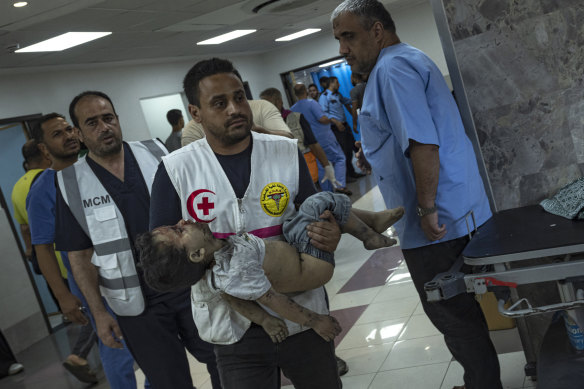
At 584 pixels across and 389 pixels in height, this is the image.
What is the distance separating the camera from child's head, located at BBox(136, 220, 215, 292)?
1.72m

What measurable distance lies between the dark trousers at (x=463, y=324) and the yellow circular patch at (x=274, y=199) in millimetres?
717

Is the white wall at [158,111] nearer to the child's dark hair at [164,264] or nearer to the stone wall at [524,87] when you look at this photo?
the stone wall at [524,87]

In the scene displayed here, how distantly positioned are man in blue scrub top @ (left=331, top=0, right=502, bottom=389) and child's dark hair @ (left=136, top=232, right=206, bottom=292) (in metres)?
0.90

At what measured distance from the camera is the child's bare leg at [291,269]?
5.99 feet

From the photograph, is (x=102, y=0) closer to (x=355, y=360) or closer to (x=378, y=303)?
(x=378, y=303)

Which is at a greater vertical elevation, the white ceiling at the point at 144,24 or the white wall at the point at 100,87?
the white ceiling at the point at 144,24

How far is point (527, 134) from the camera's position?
256 cm

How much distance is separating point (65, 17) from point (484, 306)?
5051 mm

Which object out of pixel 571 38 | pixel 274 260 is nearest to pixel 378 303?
pixel 571 38

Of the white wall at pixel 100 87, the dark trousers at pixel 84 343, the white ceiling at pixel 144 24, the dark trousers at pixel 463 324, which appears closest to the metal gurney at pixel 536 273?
the dark trousers at pixel 463 324

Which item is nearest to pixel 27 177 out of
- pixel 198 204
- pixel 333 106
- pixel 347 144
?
pixel 198 204

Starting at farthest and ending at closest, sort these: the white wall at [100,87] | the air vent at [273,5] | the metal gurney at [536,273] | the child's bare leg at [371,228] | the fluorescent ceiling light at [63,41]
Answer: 1. the air vent at [273,5]
2. the white wall at [100,87]
3. the fluorescent ceiling light at [63,41]
4. the child's bare leg at [371,228]
5. the metal gurney at [536,273]

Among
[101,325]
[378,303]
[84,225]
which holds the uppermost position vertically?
[84,225]

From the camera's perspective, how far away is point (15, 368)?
5.39 metres
